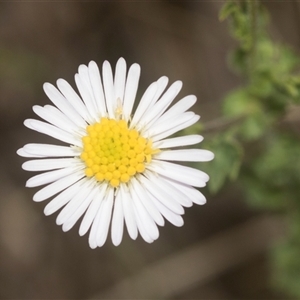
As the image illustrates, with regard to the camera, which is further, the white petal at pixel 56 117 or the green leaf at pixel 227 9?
the green leaf at pixel 227 9

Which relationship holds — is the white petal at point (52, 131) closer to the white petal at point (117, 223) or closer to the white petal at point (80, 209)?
the white petal at point (80, 209)

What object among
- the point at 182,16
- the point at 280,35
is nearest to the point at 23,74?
the point at 182,16

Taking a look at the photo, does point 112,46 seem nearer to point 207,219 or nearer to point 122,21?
point 122,21

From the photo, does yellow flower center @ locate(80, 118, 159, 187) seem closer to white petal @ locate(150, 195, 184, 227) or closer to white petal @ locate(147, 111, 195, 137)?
white petal @ locate(147, 111, 195, 137)

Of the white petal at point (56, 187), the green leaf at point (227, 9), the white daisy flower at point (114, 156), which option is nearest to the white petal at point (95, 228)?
the white daisy flower at point (114, 156)

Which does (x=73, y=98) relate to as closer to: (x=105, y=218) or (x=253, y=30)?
(x=105, y=218)

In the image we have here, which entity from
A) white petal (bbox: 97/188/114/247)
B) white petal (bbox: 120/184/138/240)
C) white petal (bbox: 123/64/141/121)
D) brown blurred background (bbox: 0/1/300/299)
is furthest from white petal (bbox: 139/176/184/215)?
brown blurred background (bbox: 0/1/300/299)
